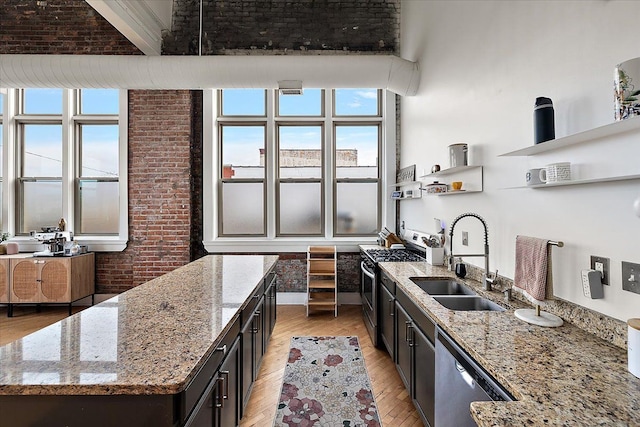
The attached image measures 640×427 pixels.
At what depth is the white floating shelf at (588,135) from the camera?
3.53ft

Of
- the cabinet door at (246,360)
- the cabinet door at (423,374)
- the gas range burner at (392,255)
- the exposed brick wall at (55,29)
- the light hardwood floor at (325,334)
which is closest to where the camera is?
the cabinet door at (423,374)

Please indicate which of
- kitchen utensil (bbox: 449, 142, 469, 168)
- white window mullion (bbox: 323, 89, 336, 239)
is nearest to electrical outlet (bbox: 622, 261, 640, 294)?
Result: kitchen utensil (bbox: 449, 142, 469, 168)

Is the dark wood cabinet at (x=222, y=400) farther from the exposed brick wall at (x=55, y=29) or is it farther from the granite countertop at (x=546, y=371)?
the exposed brick wall at (x=55, y=29)

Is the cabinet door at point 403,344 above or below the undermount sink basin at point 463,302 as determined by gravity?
below

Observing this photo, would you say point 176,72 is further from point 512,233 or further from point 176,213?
point 512,233

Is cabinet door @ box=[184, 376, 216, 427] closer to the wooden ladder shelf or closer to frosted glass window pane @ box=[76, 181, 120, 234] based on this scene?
the wooden ladder shelf

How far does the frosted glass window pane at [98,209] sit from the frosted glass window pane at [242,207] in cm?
168

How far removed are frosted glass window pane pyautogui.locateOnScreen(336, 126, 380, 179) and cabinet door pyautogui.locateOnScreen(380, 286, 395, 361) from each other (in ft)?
7.54

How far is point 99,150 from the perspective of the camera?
4.60m

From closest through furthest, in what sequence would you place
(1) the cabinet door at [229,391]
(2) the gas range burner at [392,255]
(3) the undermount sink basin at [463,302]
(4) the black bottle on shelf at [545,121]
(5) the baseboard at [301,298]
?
(1) the cabinet door at [229,391] → (4) the black bottle on shelf at [545,121] → (3) the undermount sink basin at [463,302] → (2) the gas range burner at [392,255] → (5) the baseboard at [301,298]

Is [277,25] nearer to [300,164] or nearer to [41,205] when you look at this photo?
[300,164]

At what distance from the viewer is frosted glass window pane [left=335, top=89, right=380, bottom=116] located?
4738mm

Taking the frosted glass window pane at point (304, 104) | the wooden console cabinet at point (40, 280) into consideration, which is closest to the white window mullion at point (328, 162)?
the frosted glass window pane at point (304, 104)

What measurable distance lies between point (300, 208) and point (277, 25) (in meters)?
2.76
